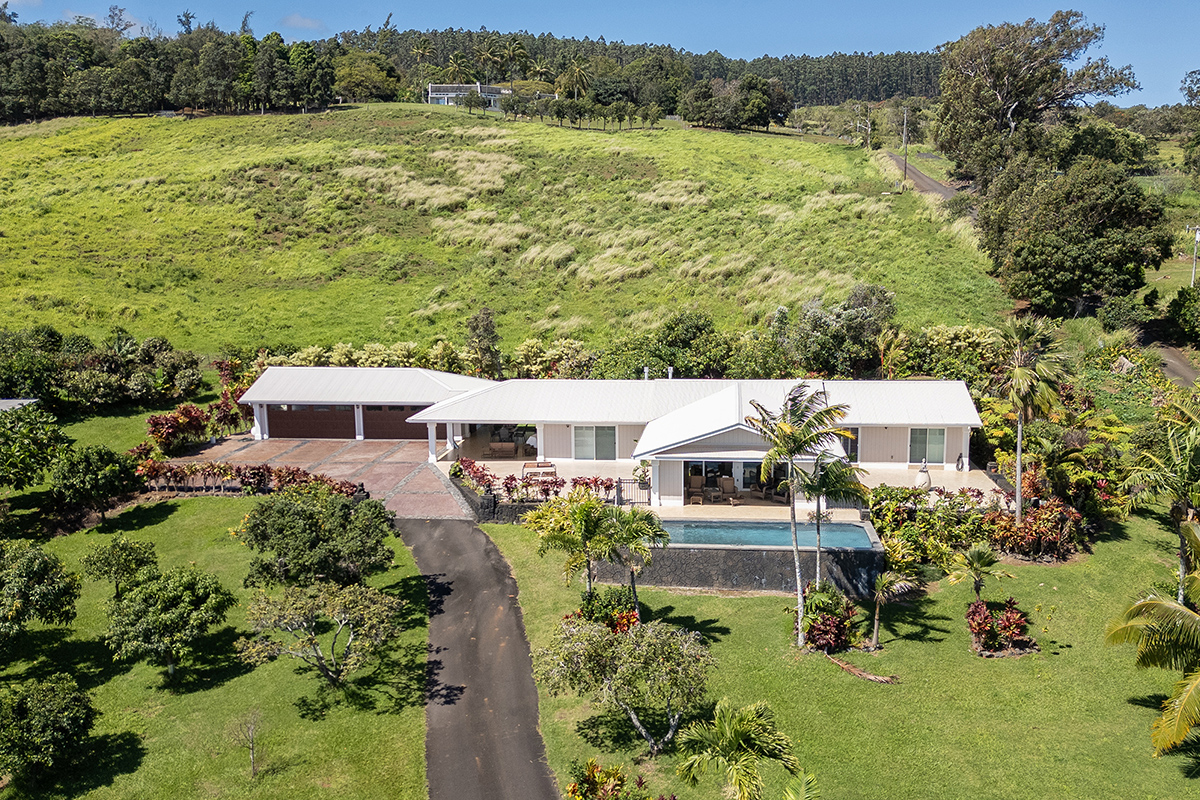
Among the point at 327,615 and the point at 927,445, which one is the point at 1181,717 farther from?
the point at 927,445

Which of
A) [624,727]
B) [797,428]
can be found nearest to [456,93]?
[797,428]

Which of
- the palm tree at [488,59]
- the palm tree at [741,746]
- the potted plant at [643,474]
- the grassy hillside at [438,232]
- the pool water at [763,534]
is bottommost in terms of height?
the pool water at [763,534]

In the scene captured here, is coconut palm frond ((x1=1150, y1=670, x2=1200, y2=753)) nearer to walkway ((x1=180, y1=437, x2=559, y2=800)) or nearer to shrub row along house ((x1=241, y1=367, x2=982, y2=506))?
walkway ((x1=180, y1=437, x2=559, y2=800))

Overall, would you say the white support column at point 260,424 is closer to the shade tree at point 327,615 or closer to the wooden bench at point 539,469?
the wooden bench at point 539,469

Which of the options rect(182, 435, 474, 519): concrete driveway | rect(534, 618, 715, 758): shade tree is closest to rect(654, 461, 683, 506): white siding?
rect(182, 435, 474, 519): concrete driveway

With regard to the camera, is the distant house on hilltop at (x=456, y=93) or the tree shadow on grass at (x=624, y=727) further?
the distant house on hilltop at (x=456, y=93)

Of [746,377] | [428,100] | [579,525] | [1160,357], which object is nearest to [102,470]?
[579,525]

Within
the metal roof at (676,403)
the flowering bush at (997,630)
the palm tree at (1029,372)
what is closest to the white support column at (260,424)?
the metal roof at (676,403)
